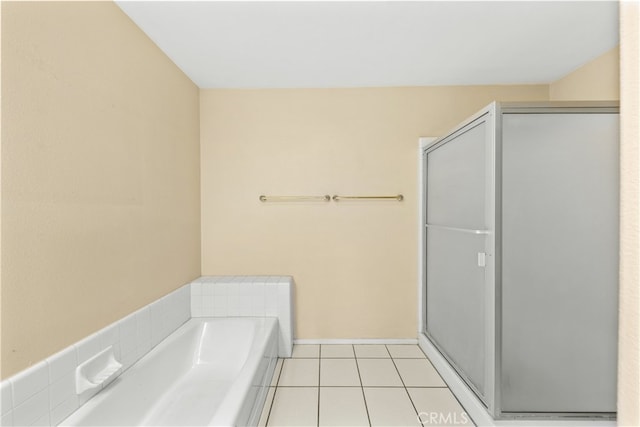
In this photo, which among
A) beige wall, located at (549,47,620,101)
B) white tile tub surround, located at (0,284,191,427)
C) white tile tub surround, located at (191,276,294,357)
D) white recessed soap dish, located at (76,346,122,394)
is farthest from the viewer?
white tile tub surround, located at (191,276,294,357)

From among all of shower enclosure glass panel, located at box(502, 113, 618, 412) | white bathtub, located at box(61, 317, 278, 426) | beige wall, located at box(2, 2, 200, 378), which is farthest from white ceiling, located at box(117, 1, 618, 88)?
white bathtub, located at box(61, 317, 278, 426)

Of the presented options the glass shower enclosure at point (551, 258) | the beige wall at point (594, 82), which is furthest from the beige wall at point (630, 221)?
the beige wall at point (594, 82)

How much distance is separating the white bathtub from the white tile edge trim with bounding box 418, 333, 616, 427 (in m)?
1.13

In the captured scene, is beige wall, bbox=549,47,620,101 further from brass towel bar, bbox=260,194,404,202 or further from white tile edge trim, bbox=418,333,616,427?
white tile edge trim, bbox=418,333,616,427

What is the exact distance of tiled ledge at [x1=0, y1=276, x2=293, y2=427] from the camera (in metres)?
1.03

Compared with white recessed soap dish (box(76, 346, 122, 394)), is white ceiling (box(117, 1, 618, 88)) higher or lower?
higher

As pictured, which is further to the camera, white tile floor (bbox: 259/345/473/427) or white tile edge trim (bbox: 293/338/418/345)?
white tile edge trim (bbox: 293/338/418/345)

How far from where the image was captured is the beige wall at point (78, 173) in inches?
40.7

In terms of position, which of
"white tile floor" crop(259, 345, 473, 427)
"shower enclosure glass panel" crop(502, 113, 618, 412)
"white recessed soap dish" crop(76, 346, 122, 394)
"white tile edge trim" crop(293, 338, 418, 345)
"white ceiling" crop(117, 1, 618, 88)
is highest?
"white ceiling" crop(117, 1, 618, 88)

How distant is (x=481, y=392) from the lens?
1.59m

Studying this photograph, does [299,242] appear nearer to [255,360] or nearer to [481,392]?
[255,360]

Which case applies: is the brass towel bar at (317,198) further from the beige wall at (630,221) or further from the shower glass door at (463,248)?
the beige wall at (630,221)

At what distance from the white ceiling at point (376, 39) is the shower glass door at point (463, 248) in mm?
575

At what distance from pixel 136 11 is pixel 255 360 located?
1.92m
